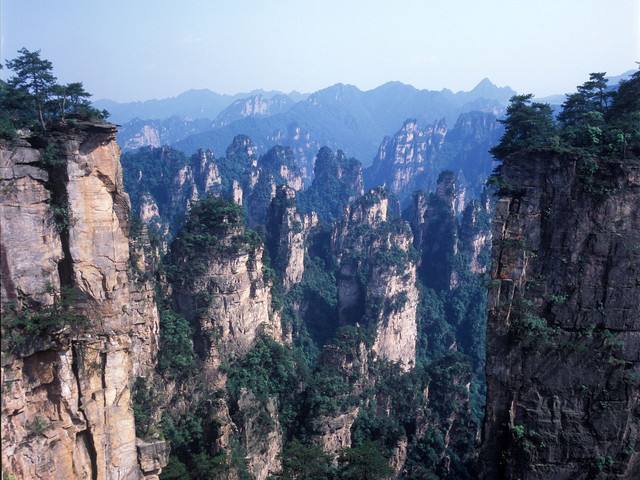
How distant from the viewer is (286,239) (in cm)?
4944

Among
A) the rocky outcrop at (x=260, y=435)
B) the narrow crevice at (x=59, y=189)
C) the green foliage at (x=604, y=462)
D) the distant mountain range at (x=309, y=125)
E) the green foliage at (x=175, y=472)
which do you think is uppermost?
the distant mountain range at (x=309, y=125)

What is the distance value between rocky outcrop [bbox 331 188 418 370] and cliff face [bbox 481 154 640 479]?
73.6ft

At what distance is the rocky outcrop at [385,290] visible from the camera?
42625mm

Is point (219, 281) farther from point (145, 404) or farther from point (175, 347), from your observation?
point (145, 404)

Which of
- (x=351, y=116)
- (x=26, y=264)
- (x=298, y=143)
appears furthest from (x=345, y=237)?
(x=351, y=116)

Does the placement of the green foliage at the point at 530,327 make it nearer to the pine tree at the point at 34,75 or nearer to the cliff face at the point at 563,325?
the cliff face at the point at 563,325

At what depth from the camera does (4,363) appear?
1306 centimetres

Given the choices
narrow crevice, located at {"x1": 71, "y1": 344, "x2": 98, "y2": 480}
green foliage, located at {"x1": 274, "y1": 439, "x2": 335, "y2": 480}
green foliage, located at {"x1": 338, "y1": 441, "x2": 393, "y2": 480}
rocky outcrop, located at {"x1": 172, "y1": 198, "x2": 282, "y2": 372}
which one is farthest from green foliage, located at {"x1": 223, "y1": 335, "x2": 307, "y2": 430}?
narrow crevice, located at {"x1": 71, "y1": 344, "x2": 98, "y2": 480}

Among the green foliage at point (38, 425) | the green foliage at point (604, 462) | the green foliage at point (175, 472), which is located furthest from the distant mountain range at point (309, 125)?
the green foliage at point (38, 425)

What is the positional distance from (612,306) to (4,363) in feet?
55.0

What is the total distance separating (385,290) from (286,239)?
11048 mm

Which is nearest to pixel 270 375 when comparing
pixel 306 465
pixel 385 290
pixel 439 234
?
pixel 306 465

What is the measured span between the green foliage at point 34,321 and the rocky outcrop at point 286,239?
110 ft

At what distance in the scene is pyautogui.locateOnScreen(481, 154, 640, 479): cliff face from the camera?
54.1 feet
